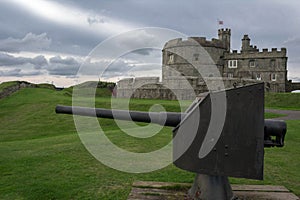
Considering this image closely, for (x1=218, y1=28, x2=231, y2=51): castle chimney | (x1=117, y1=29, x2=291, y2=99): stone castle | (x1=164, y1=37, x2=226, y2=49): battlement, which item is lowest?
(x1=117, y1=29, x2=291, y2=99): stone castle

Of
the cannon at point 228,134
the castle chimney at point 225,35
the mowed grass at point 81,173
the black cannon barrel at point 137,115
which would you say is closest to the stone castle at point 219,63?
the castle chimney at point 225,35

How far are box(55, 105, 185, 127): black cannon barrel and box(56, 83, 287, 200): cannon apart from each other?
0.25m

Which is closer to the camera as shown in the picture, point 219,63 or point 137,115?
point 137,115

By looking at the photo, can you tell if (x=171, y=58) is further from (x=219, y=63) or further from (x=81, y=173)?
(x=81, y=173)

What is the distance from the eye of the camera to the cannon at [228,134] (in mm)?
3277

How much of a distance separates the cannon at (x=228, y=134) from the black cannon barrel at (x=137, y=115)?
247 millimetres

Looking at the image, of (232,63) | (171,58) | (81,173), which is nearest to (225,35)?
(232,63)

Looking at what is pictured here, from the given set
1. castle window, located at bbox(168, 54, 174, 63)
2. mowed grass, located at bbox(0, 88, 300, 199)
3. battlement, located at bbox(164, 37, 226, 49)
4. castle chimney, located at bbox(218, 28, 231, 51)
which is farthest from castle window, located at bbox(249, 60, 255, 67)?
mowed grass, located at bbox(0, 88, 300, 199)

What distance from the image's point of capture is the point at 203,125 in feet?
11.3

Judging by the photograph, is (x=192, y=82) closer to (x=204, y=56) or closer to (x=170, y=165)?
(x=204, y=56)

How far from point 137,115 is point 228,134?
1.22 metres

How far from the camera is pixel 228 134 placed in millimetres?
3381

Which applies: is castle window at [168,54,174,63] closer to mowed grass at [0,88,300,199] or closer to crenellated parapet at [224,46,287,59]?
crenellated parapet at [224,46,287,59]

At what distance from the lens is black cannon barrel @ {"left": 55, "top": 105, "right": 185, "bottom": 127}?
3.86m
